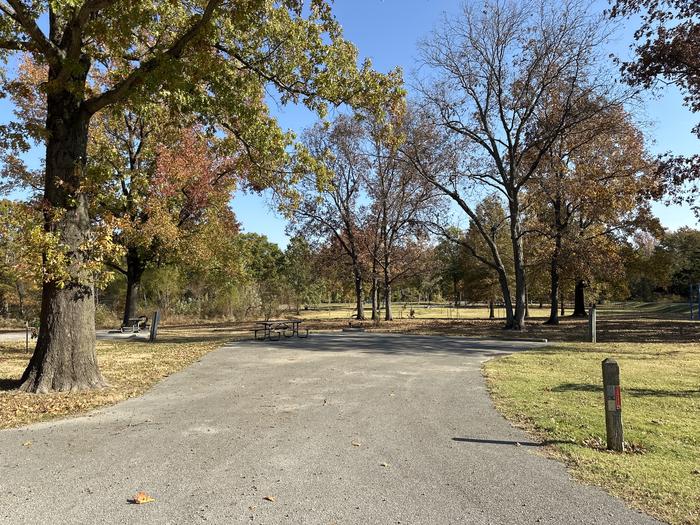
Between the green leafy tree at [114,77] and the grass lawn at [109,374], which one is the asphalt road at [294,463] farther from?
the green leafy tree at [114,77]

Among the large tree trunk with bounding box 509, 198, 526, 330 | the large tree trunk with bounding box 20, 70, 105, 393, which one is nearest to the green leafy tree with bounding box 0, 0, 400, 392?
the large tree trunk with bounding box 20, 70, 105, 393

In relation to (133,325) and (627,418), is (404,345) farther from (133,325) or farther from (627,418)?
(133,325)

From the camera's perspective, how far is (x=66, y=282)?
8.53 m

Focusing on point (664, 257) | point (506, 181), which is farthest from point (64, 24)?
point (664, 257)

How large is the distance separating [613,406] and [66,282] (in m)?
8.44

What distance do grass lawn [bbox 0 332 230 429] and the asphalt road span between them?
562 mm

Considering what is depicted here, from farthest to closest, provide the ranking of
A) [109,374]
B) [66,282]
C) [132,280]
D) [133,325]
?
[132,280]
[133,325]
[109,374]
[66,282]

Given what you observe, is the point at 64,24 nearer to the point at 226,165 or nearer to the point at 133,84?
the point at 133,84

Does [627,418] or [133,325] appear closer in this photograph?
[627,418]

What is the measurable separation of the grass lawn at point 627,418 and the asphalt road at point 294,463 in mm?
350

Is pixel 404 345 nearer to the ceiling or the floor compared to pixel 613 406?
nearer to the floor

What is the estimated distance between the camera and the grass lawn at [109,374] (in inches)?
282

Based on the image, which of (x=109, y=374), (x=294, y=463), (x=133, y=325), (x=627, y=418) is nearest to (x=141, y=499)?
(x=294, y=463)

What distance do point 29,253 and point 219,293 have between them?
28708 millimetres
